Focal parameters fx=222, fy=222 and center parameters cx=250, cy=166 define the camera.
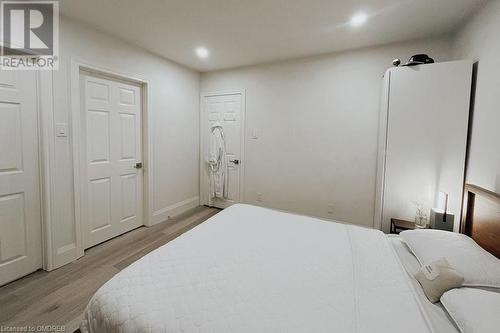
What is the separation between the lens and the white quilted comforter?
0.90m

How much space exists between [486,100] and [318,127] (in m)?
1.64

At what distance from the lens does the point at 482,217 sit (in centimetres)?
156

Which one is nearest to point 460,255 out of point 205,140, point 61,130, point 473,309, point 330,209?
point 473,309

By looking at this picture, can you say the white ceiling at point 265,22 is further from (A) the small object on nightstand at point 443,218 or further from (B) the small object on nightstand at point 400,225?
(B) the small object on nightstand at point 400,225

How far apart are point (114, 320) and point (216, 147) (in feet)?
10.2

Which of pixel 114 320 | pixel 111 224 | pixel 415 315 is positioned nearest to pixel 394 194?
pixel 415 315

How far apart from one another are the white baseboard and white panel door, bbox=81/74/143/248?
0.24 m

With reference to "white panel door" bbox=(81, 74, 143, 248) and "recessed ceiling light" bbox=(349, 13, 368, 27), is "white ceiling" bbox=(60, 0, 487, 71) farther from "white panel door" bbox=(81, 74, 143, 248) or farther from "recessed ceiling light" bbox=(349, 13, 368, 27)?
"white panel door" bbox=(81, 74, 143, 248)

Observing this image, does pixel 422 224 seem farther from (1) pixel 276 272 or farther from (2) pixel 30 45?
(2) pixel 30 45

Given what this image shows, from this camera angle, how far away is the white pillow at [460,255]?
1098 mm

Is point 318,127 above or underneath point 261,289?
above

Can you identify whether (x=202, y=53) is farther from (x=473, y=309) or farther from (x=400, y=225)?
(x=473, y=309)

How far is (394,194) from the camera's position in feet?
7.48

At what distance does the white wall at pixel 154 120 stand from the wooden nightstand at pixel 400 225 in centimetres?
303
